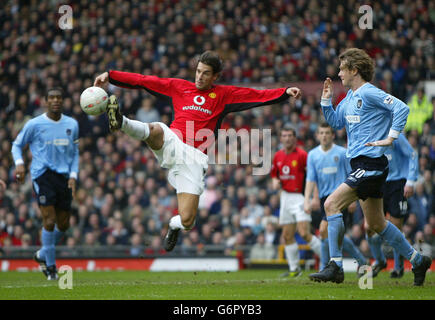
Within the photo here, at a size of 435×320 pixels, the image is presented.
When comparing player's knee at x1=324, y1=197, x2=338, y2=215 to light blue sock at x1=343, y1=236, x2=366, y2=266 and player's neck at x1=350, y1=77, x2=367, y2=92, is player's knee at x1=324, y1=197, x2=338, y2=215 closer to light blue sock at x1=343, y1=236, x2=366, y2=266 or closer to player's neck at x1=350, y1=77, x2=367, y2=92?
player's neck at x1=350, y1=77, x2=367, y2=92

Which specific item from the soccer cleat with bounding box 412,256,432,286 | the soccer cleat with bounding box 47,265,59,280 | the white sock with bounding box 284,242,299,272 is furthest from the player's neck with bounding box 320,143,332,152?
the soccer cleat with bounding box 47,265,59,280

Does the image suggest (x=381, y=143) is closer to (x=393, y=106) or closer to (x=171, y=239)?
(x=393, y=106)

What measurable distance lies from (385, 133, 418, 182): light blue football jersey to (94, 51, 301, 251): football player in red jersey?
93.0 inches

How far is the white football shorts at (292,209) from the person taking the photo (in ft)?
37.5

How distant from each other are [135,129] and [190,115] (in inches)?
53.1

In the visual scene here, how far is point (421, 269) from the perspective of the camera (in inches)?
303

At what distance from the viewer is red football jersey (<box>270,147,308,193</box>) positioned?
11.6m

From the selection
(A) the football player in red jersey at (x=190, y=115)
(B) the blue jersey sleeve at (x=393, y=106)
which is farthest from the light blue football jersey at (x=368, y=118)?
(A) the football player in red jersey at (x=190, y=115)

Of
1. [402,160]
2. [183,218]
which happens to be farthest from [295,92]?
[402,160]

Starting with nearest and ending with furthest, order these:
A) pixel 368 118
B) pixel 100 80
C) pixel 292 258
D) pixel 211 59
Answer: pixel 368 118, pixel 100 80, pixel 211 59, pixel 292 258

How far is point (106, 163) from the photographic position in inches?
690

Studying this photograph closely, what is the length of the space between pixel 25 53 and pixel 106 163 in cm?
543

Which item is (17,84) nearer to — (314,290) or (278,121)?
(278,121)
